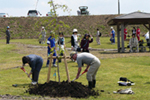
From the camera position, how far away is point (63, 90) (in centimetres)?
918

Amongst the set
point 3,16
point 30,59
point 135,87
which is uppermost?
point 3,16

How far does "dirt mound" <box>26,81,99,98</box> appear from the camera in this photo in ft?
29.6

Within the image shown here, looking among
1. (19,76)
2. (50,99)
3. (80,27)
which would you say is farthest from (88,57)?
(80,27)

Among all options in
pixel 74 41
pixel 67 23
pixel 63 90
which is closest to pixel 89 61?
pixel 63 90

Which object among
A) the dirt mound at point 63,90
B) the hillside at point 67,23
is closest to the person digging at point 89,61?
the dirt mound at point 63,90

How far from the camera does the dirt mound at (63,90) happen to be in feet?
29.6

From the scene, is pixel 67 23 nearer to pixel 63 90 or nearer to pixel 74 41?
pixel 74 41

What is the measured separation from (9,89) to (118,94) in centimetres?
377

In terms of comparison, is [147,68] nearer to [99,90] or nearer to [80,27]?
[99,90]

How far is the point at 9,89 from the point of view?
10.2 metres

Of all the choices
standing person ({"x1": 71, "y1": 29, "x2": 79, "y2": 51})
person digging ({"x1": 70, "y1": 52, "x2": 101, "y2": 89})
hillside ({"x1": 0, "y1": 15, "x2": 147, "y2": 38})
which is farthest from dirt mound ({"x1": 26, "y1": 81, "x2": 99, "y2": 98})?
hillside ({"x1": 0, "y1": 15, "x2": 147, "y2": 38})

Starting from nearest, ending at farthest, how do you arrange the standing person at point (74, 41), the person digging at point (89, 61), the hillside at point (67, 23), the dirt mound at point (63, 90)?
the dirt mound at point (63, 90) → the person digging at point (89, 61) → the standing person at point (74, 41) → the hillside at point (67, 23)

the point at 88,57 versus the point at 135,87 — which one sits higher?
the point at 88,57

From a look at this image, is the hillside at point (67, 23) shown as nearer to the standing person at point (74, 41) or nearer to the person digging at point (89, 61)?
the standing person at point (74, 41)
